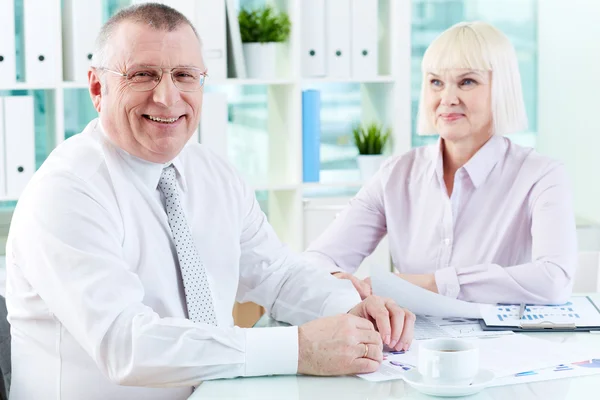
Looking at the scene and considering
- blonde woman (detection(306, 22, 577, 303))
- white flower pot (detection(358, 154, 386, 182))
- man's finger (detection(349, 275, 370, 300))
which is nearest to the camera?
man's finger (detection(349, 275, 370, 300))

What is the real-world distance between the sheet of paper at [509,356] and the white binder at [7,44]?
2035mm

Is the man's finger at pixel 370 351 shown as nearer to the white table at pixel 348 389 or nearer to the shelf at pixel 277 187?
the white table at pixel 348 389

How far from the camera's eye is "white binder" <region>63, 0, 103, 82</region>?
328 centimetres

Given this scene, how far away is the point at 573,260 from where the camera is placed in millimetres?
2223

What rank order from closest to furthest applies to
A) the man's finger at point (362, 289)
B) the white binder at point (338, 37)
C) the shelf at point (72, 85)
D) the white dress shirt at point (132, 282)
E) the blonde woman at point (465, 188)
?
the white dress shirt at point (132, 282)
the man's finger at point (362, 289)
the blonde woman at point (465, 188)
the shelf at point (72, 85)
the white binder at point (338, 37)

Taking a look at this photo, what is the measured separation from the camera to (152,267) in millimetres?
1799

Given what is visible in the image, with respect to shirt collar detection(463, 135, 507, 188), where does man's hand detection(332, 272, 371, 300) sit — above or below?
below

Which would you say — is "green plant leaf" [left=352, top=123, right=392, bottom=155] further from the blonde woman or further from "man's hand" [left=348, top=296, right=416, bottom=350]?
"man's hand" [left=348, top=296, right=416, bottom=350]

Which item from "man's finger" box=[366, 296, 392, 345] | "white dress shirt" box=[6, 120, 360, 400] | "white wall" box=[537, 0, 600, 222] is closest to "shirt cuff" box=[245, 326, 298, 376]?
"white dress shirt" box=[6, 120, 360, 400]

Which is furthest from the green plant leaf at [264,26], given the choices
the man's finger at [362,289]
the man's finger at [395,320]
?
the man's finger at [395,320]

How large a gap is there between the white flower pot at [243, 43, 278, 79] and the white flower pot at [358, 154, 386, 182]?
19.1 inches

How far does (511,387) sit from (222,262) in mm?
723

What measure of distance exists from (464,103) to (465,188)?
0.22m

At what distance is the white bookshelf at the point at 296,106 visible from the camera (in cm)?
354
